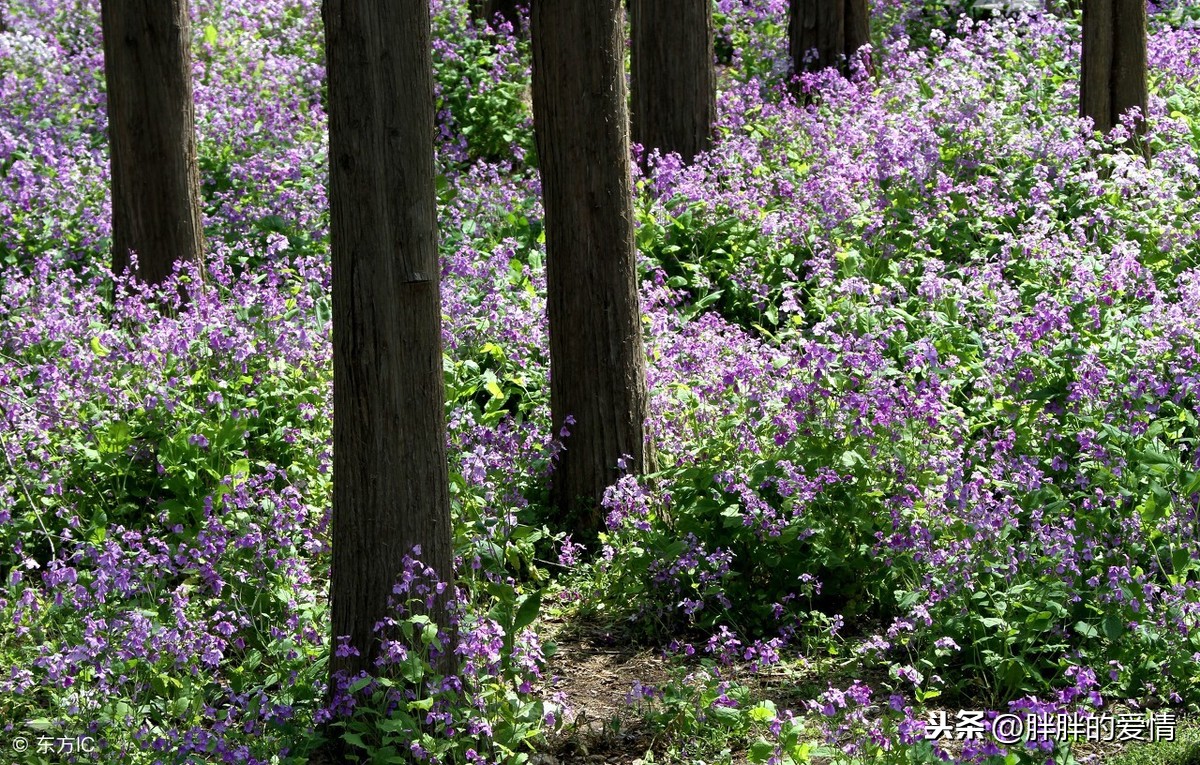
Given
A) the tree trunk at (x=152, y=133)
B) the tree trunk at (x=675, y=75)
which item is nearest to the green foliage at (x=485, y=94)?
the tree trunk at (x=675, y=75)

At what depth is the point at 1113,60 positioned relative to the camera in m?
7.86

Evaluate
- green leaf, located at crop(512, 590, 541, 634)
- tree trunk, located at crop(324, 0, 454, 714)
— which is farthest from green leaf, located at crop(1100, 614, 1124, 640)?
tree trunk, located at crop(324, 0, 454, 714)

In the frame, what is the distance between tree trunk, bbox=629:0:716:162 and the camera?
9328 mm

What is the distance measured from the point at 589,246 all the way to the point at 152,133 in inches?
141

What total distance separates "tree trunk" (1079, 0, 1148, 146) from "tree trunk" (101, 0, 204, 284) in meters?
5.54

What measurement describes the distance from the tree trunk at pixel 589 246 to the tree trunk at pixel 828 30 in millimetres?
5673

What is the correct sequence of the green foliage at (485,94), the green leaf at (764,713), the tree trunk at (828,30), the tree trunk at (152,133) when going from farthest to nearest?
the green foliage at (485,94)
the tree trunk at (828,30)
the tree trunk at (152,133)
the green leaf at (764,713)

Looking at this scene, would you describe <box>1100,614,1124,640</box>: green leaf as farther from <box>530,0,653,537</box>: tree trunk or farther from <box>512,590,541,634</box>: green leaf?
<box>530,0,653,537</box>: tree trunk

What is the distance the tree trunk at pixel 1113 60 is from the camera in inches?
305

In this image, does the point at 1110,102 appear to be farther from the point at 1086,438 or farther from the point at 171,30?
the point at 171,30

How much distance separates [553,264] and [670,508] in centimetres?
123

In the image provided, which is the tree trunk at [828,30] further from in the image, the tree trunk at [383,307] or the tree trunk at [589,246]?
the tree trunk at [383,307]

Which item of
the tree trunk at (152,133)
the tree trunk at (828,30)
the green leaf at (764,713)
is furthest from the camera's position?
the tree trunk at (828,30)

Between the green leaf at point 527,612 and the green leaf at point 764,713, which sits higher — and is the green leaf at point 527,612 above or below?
above
